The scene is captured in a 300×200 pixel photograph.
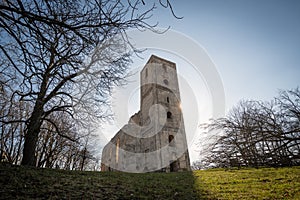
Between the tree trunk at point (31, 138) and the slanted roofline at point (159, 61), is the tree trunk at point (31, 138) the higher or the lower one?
the lower one

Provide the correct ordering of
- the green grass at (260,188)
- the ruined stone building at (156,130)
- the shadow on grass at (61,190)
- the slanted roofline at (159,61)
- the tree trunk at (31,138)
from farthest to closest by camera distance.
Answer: the slanted roofline at (159,61) → the ruined stone building at (156,130) → the tree trunk at (31,138) → the green grass at (260,188) → the shadow on grass at (61,190)

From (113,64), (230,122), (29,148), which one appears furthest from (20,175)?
(230,122)

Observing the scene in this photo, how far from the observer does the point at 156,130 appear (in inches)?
757

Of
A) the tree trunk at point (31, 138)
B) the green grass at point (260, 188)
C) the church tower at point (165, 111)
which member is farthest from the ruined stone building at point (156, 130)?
the tree trunk at point (31, 138)

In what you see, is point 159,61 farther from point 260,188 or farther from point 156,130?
point 260,188

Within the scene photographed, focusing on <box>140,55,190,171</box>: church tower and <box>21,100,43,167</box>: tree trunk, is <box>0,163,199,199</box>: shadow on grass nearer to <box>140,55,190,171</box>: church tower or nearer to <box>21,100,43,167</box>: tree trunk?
<box>21,100,43,167</box>: tree trunk

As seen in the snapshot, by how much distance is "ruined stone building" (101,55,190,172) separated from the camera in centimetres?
1841

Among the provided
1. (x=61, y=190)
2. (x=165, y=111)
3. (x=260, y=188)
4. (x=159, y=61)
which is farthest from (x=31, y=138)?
(x=159, y=61)

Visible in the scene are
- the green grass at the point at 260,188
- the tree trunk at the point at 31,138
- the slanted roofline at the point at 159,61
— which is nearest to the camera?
the green grass at the point at 260,188

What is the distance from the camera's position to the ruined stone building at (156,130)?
60.4 ft

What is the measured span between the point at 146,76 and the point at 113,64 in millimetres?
20394

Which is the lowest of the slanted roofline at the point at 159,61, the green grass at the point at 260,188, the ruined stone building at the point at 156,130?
the green grass at the point at 260,188

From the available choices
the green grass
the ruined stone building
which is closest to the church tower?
the ruined stone building

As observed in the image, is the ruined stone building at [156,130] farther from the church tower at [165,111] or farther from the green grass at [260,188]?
the green grass at [260,188]
